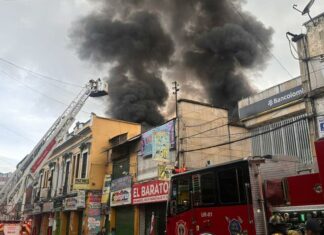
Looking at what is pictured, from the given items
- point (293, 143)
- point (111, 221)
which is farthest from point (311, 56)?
point (111, 221)

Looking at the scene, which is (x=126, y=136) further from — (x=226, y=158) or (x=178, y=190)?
(x=178, y=190)

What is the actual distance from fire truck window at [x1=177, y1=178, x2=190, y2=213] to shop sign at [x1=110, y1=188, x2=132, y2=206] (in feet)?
35.0

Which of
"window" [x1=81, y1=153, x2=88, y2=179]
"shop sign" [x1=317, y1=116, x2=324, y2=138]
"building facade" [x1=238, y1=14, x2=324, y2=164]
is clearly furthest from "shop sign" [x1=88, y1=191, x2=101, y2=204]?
"shop sign" [x1=317, y1=116, x2=324, y2=138]

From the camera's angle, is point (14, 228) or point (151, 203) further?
point (151, 203)

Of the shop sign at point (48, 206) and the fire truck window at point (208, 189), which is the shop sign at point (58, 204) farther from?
the fire truck window at point (208, 189)

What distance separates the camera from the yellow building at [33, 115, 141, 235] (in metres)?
24.3

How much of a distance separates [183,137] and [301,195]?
36.0 feet

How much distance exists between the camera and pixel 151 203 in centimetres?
1881

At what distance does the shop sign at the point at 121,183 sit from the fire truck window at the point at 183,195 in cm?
1097

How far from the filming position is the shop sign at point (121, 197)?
20500 millimetres

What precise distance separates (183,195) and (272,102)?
391 inches

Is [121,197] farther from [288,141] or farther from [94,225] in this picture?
[288,141]

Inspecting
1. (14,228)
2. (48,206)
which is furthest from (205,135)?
(48,206)

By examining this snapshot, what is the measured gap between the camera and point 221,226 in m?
8.51
